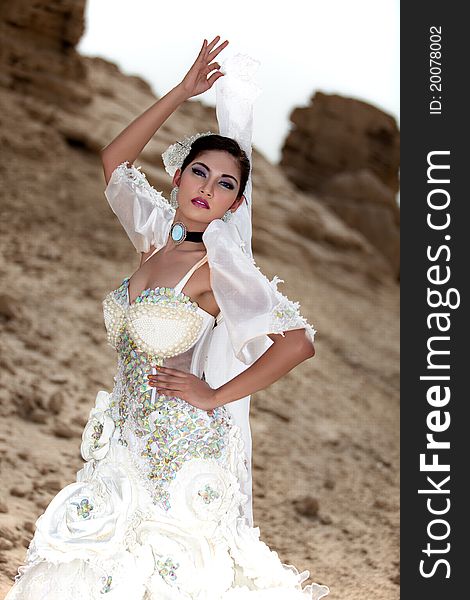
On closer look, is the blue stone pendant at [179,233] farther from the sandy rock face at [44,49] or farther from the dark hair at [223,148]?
the sandy rock face at [44,49]

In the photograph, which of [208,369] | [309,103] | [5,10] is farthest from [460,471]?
[309,103]

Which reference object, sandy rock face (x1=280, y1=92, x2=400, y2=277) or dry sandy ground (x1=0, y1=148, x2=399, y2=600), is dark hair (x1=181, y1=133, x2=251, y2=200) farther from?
sandy rock face (x1=280, y1=92, x2=400, y2=277)

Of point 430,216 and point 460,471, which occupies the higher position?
point 430,216

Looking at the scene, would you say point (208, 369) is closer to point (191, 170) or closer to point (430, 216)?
point (191, 170)

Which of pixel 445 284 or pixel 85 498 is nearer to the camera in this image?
pixel 85 498

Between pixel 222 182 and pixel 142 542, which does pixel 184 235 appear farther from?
pixel 142 542

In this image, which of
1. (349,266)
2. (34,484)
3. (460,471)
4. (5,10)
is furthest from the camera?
(349,266)

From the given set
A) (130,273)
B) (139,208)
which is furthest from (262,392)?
(139,208)

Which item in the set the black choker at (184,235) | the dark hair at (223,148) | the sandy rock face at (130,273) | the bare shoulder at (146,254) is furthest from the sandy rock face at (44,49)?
the black choker at (184,235)

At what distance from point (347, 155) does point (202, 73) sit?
569 inches

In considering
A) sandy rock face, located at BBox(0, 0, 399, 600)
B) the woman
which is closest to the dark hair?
the woman

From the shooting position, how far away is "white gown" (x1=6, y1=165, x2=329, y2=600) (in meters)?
2.74

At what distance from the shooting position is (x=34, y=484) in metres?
6.86

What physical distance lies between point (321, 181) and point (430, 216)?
10642 millimetres
